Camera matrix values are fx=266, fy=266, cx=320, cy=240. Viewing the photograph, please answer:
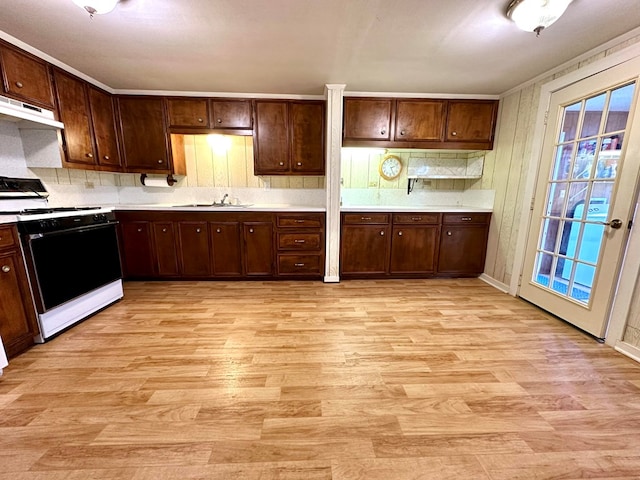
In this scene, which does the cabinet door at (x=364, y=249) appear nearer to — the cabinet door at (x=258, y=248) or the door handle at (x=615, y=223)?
the cabinet door at (x=258, y=248)

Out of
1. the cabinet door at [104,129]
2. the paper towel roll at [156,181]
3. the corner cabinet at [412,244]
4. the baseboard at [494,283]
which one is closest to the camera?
the cabinet door at [104,129]

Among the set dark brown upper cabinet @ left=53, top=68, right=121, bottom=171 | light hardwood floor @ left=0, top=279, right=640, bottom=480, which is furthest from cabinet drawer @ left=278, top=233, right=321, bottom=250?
dark brown upper cabinet @ left=53, top=68, right=121, bottom=171

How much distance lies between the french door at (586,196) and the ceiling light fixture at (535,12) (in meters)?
0.88

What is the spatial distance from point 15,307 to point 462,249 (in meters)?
4.25

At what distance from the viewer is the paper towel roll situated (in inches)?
138

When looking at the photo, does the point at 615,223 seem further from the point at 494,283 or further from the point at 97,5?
the point at 97,5

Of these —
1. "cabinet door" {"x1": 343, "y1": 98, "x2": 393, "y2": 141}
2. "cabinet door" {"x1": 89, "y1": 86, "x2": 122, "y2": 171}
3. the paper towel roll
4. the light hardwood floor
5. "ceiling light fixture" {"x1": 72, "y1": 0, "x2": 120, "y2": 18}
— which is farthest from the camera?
the paper towel roll

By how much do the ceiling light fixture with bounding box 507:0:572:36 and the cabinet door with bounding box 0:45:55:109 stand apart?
3.58 m

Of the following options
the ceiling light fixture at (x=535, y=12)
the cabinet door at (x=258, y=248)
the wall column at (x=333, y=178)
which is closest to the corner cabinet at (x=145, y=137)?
the cabinet door at (x=258, y=248)

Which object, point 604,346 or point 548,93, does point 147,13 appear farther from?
point 604,346

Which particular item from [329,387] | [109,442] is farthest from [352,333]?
[109,442]

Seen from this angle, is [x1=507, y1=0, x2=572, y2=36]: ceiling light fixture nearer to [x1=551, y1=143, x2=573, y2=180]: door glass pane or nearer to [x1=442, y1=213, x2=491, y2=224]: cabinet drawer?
[x1=551, y1=143, x2=573, y2=180]: door glass pane

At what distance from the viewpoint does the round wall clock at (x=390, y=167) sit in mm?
3684

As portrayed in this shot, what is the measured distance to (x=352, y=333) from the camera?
2.17m
